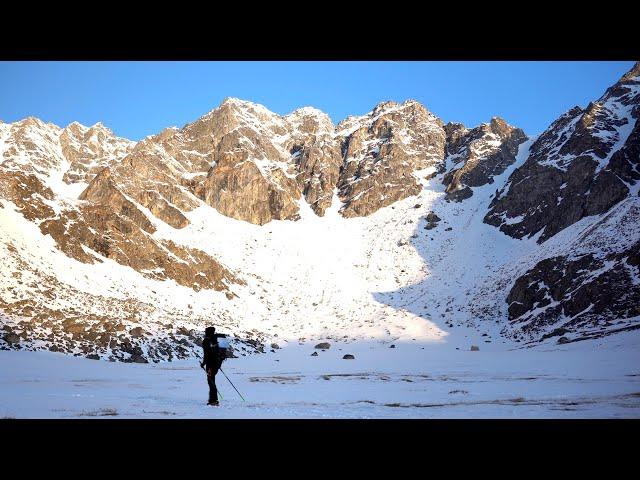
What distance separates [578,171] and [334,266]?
48013mm

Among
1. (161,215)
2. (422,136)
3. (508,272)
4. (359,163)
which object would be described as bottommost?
(508,272)

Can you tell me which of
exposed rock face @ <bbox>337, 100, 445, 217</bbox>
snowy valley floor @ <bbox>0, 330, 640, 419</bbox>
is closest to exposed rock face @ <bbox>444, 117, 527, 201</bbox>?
exposed rock face @ <bbox>337, 100, 445, 217</bbox>

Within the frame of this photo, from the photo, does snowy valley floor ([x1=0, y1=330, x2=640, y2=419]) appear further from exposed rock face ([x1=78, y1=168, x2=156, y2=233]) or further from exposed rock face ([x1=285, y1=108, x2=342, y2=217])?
exposed rock face ([x1=285, y1=108, x2=342, y2=217])

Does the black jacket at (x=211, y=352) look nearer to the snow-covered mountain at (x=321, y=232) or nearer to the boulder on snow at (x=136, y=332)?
the snow-covered mountain at (x=321, y=232)

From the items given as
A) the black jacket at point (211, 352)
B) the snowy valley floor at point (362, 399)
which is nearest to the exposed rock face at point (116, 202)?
the snowy valley floor at point (362, 399)

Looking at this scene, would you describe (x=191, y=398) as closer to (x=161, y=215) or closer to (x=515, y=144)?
(x=161, y=215)

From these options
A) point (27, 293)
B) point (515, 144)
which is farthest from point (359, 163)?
point (27, 293)

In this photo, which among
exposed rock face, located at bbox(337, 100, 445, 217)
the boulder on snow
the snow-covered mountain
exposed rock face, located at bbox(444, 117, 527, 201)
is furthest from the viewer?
exposed rock face, located at bbox(337, 100, 445, 217)

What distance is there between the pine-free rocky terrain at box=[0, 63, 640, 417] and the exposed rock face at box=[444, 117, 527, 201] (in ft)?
2.00

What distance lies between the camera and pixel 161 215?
4222 inches

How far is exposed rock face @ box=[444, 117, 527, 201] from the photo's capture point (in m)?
130

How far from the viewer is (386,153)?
484 feet

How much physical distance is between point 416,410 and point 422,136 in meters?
151

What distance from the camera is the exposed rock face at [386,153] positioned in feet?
445
